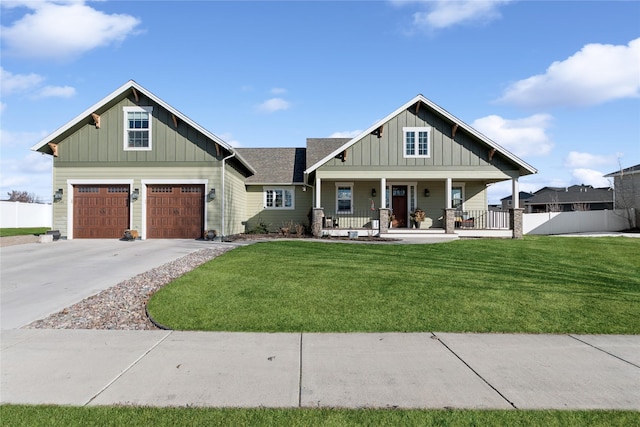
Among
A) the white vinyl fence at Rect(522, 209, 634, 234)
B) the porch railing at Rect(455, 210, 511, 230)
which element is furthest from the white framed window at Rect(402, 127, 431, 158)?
the white vinyl fence at Rect(522, 209, 634, 234)

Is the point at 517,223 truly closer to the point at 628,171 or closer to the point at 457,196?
the point at 457,196

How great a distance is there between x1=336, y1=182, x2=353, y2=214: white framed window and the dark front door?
248cm

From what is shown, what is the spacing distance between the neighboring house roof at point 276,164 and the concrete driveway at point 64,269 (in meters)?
7.87

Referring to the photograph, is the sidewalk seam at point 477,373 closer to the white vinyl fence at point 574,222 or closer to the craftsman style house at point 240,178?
the craftsman style house at point 240,178

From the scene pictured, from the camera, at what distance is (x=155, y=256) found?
11.8 m

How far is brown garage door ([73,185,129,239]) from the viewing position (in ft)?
56.6

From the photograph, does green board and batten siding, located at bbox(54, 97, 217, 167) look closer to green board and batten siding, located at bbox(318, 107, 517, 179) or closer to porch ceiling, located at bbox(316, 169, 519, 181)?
porch ceiling, located at bbox(316, 169, 519, 181)

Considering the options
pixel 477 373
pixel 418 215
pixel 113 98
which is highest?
pixel 113 98

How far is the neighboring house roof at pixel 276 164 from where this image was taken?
2288 centimetres

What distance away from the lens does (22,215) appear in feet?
108

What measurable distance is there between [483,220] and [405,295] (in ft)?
51.8

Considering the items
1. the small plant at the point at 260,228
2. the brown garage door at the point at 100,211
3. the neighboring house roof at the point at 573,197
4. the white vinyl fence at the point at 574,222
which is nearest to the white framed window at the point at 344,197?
the small plant at the point at 260,228

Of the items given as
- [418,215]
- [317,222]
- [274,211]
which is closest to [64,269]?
[317,222]

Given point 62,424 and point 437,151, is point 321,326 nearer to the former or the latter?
point 62,424
